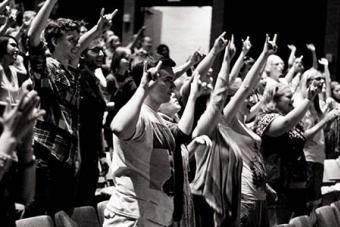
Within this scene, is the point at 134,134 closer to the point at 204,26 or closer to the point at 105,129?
the point at 105,129

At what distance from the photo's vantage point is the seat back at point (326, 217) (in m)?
4.77

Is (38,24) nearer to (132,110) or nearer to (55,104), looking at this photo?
(55,104)

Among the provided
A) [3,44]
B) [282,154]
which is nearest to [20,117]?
[3,44]

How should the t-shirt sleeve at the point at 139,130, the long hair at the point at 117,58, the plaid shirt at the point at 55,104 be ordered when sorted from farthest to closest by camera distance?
the long hair at the point at 117,58
the plaid shirt at the point at 55,104
the t-shirt sleeve at the point at 139,130

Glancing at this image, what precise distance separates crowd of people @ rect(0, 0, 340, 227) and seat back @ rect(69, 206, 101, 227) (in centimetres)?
33

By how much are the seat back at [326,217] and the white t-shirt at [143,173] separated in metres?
1.73

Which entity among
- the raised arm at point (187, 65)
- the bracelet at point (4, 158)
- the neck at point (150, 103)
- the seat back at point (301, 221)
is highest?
the bracelet at point (4, 158)

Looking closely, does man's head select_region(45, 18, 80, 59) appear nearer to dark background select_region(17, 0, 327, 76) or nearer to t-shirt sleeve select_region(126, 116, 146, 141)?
t-shirt sleeve select_region(126, 116, 146, 141)

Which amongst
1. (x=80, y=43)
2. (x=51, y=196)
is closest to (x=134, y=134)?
(x=51, y=196)

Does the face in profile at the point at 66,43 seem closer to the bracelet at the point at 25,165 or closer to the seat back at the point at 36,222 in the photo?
the seat back at the point at 36,222

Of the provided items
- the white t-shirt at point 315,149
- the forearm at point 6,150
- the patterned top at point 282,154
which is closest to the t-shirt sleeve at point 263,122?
the patterned top at point 282,154

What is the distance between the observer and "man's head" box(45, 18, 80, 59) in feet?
13.7

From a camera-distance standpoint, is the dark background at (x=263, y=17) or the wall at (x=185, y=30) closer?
the wall at (x=185, y=30)

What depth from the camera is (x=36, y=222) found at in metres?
3.30
